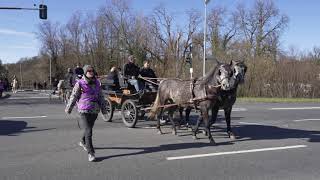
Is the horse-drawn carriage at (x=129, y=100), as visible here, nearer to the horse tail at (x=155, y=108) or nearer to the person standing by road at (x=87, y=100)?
the horse tail at (x=155, y=108)

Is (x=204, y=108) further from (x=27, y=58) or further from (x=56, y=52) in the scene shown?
(x=27, y=58)

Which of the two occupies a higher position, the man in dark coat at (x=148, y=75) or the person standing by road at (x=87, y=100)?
the man in dark coat at (x=148, y=75)

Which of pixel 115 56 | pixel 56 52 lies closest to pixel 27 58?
pixel 56 52

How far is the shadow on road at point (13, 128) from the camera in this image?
13.6 meters

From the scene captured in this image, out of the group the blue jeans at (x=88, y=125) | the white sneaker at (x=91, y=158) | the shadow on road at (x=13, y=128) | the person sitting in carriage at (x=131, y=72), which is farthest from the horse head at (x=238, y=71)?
the shadow on road at (x=13, y=128)

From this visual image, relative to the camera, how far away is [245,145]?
36.8 feet

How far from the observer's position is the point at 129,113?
49.1 feet

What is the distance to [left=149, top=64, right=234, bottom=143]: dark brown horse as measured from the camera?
11.5m

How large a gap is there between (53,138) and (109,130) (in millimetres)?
2067

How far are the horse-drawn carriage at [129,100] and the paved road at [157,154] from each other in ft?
1.32

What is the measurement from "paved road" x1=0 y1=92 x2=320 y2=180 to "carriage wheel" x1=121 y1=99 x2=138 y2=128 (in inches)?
11.0

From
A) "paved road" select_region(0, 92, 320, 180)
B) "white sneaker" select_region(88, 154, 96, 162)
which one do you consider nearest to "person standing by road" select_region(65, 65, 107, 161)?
"white sneaker" select_region(88, 154, 96, 162)

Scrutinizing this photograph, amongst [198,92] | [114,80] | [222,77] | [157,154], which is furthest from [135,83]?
[157,154]

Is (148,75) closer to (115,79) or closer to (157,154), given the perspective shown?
(115,79)
